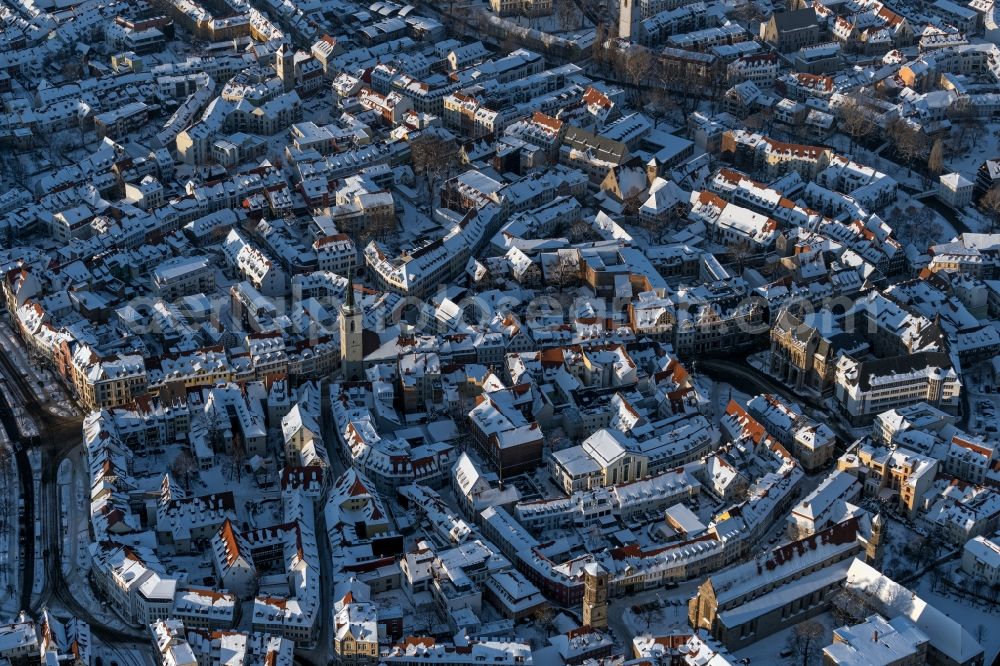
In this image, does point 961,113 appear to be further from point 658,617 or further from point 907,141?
point 658,617

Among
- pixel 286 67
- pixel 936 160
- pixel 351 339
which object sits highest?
pixel 936 160

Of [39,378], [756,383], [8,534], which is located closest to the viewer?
[8,534]

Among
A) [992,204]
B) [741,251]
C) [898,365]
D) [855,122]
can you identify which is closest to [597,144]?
[741,251]

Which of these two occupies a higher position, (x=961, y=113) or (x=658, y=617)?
(x=961, y=113)

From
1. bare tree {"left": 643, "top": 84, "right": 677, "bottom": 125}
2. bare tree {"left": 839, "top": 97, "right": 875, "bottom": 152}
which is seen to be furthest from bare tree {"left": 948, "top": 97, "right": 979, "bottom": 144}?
bare tree {"left": 643, "top": 84, "right": 677, "bottom": 125}

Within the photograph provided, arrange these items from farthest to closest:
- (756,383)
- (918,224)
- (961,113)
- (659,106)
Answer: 1. (659,106)
2. (961,113)
3. (918,224)
4. (756,383)
